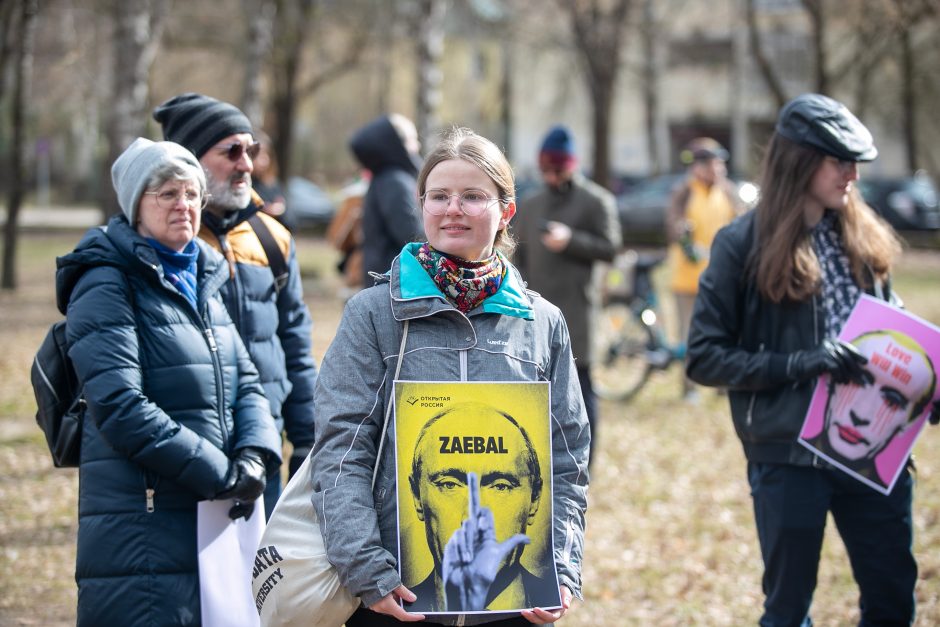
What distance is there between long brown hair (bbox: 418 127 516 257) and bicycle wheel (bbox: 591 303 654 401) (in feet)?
24.7

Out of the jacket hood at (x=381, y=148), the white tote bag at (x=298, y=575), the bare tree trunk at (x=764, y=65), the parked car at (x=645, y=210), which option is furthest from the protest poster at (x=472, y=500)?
the parked car at (x=645, y=210)

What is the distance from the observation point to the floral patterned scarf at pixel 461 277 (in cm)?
280

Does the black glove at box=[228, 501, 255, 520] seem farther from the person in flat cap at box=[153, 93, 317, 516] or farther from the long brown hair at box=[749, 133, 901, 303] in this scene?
the long brown hair at box=[749, 133, 901, 303]

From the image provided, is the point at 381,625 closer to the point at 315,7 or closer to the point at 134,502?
the point at 134,502

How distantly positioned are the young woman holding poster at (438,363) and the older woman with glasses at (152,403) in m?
0.76

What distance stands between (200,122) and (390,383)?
5.63 ft

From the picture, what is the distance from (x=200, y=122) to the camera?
4043 mm

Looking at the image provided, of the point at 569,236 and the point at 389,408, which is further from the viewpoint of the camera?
the point at 569,236

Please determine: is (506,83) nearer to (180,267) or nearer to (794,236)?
(794,236)

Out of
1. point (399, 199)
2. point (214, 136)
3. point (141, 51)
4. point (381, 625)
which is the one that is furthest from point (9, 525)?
point (141, 51)

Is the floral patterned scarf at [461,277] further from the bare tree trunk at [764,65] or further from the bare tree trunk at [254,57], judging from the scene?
the bare tree trunk at [764,65]

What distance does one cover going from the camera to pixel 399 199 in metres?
6.22

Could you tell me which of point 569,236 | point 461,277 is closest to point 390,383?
point 461,277

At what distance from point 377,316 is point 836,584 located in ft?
12.7
